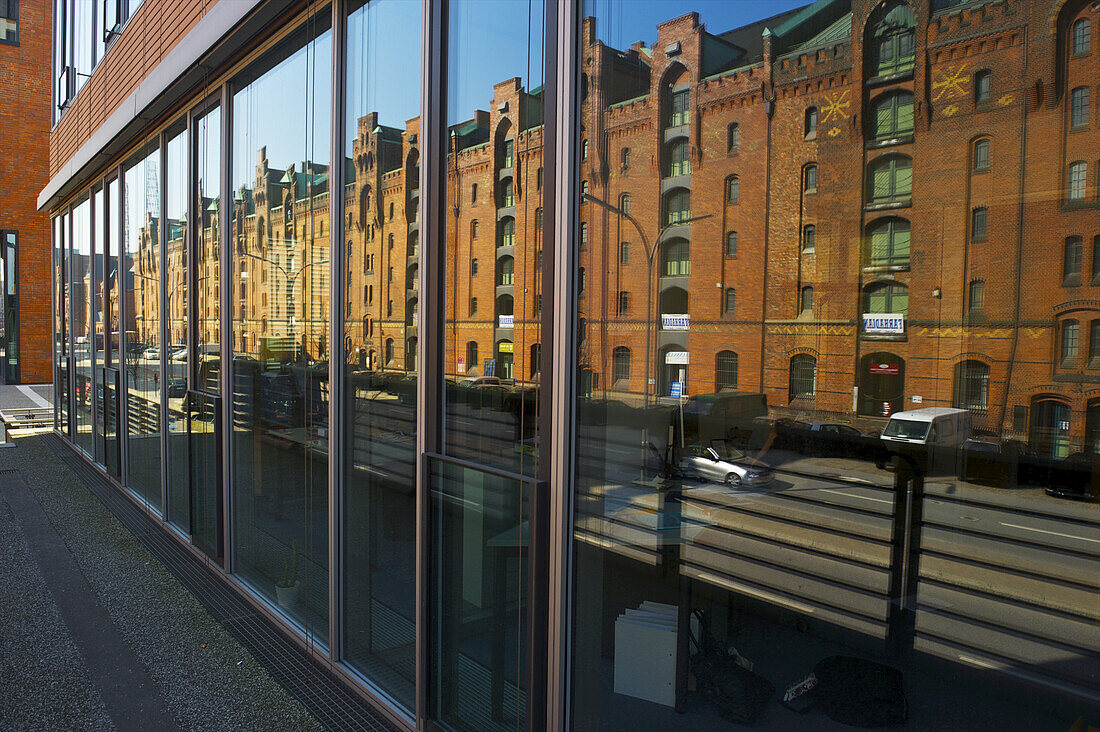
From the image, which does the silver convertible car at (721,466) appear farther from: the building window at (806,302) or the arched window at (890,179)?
the arched window at (890,179)

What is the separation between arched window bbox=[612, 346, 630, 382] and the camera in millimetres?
2541

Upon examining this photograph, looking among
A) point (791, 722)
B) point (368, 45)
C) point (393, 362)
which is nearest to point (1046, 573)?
point (791, 722)

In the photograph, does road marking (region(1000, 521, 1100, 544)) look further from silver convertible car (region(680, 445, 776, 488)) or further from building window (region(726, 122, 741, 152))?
building window (region(726, 122, 741, 152))

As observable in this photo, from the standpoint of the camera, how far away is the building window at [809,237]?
281cm

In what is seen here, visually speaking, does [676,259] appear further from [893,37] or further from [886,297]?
[886,297]

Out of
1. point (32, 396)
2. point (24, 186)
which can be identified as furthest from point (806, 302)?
point (24, 186)

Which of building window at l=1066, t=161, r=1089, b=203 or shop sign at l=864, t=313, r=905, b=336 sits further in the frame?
shop sign at l=864, t=313, r=905, b=336

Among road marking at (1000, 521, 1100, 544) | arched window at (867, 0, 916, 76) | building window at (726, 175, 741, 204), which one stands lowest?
road marking at (1000, 521, 1100, 544)

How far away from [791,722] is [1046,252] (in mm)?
1650

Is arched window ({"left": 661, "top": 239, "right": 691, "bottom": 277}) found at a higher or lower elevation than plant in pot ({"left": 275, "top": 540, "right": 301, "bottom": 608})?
higher

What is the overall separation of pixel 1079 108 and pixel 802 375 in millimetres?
1084

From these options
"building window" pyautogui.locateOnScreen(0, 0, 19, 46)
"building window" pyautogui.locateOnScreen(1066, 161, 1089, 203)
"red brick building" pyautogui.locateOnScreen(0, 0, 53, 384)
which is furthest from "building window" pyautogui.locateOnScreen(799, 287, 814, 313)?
"building window" pyautogui.locateOnScreen(0, 0, 19, 46)

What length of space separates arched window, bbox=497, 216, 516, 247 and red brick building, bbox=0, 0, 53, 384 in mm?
25700

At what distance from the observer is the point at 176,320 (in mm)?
6664
